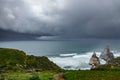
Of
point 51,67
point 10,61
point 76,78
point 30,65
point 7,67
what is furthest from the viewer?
point 51,67

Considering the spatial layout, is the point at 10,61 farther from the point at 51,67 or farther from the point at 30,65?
the point at 51,67

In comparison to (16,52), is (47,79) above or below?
below

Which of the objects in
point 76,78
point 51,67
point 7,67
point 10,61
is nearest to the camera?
point 76,78

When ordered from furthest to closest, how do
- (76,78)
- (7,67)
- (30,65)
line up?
(30,65), (7,67), (76,78)

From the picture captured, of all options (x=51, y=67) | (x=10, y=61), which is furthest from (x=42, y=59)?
(x=10, y=61)

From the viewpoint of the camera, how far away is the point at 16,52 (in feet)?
385

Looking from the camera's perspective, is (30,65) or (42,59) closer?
(30,65)

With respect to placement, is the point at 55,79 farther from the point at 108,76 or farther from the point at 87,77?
the point at 108,76

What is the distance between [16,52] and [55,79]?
213 ft

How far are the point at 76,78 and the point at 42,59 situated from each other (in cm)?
8081

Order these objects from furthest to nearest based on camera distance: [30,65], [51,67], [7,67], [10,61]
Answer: [51,67] → [30,65] → [10,61] → [7,67]

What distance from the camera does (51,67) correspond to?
12412 centimetres

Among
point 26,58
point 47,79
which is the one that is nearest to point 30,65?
point 26,58

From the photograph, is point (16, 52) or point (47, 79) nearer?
point (47, 79)
